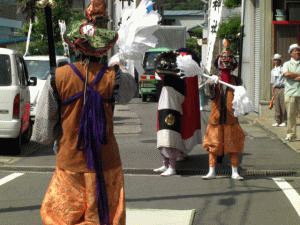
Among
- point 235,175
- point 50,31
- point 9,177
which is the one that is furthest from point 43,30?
point 50,31

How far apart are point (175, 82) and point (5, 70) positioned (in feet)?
11.3

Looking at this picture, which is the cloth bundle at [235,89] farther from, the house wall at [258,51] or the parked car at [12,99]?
the house wall at [258,51]

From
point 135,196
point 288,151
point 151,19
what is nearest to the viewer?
point 151,19

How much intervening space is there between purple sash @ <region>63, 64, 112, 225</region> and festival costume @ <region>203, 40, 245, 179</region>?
16.7 ft

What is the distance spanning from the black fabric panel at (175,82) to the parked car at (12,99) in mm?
3031

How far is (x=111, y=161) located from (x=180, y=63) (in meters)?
4.27

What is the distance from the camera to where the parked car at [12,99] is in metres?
12.3

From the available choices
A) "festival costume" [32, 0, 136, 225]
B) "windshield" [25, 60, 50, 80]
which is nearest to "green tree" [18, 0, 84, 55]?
"windshield" [25, 60, 50, 80]

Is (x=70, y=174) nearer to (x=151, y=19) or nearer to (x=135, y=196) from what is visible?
(x=151, y=19)

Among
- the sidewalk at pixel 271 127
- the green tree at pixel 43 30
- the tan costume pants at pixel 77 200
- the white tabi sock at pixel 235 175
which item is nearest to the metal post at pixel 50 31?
the tan costume pants at pixel 77 200

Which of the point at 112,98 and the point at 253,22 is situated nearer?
the point at 112,98

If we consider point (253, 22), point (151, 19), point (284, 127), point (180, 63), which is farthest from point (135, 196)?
point (253, 22)

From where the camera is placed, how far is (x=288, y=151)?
43.9ft

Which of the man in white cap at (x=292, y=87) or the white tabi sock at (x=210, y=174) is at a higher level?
the man in white cap at (x=292, y=87)
